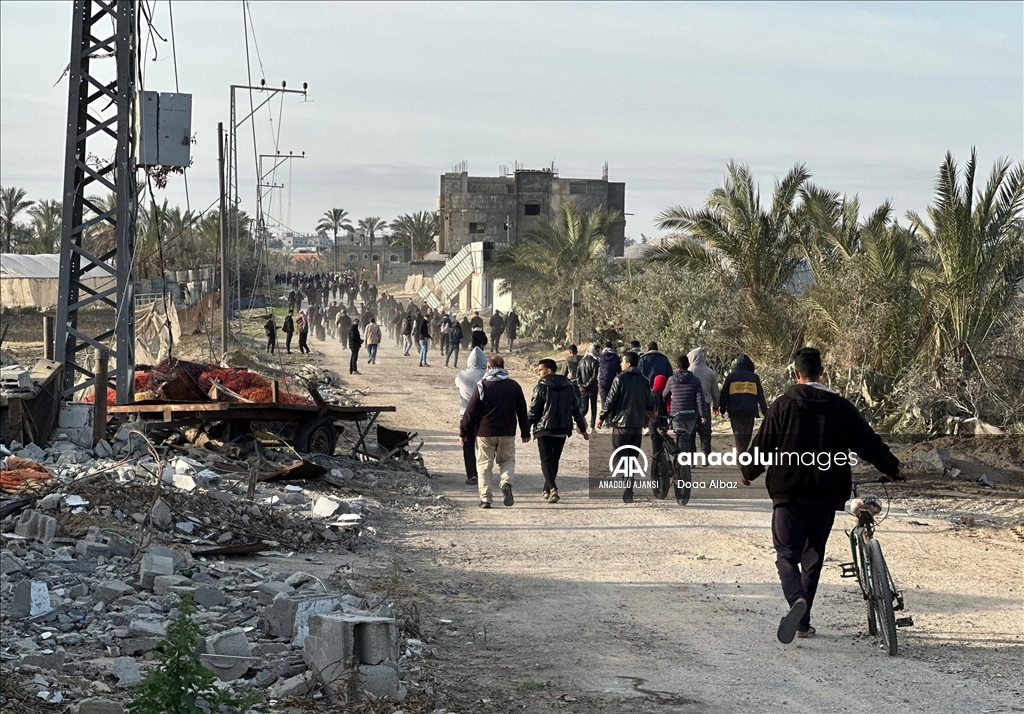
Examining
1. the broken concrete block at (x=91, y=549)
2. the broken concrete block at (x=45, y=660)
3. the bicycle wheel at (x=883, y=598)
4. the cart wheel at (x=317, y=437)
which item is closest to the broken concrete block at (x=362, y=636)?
the broken concrete block at (x=45, y=660)

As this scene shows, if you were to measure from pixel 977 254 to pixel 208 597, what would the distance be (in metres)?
13.4

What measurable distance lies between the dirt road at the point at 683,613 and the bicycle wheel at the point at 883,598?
13 centimetres

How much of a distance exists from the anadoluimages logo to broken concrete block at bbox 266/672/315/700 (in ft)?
24.4

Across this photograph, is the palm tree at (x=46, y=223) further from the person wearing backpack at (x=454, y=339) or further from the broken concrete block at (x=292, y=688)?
the broken concrete block at (x=292, y=688)

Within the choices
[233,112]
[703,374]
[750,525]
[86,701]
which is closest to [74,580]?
[86,701]

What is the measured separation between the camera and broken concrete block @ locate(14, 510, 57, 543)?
9.21 metres

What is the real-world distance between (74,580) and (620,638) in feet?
12.7

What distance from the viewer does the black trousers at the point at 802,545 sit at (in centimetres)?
713

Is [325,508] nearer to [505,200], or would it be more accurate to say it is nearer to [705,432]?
[705,432]

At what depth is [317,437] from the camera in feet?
50.7

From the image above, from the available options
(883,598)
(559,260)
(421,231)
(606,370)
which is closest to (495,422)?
(606,370)

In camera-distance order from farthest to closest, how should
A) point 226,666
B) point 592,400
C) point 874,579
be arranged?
1. point 592,400
2. point 874,579
3. point 226,666

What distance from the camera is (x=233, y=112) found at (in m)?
38.3

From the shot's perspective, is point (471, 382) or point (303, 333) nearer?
point (471, 382)
